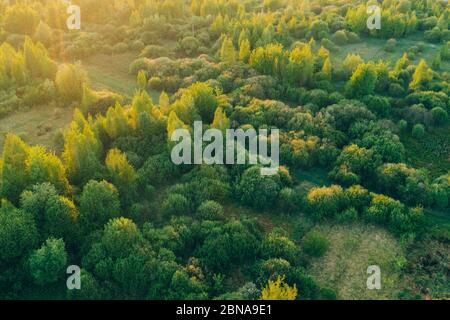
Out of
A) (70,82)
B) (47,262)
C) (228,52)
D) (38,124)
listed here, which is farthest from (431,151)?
(38,124)

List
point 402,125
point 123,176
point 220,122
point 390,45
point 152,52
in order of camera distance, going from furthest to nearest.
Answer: point 390,45 < point 152,52 < point 402,125 < point 220,122 < point 123,176

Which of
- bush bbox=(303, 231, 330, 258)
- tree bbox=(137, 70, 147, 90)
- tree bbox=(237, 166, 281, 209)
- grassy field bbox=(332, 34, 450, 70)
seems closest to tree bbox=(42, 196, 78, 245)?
tree bbox=(237, 166, 281, 209)

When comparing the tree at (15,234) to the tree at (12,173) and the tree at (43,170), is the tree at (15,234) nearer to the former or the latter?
the tree at (12,173)

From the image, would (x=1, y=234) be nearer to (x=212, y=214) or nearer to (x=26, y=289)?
(x=26, y=289)

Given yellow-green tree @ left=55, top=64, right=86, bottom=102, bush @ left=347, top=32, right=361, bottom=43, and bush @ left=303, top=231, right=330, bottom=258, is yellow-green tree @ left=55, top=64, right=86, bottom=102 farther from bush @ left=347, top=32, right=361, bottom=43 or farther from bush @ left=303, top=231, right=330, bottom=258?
bush @ left=347, top=32, right=361, bottom=43

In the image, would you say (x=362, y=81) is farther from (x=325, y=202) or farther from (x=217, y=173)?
(x=217, y=173)

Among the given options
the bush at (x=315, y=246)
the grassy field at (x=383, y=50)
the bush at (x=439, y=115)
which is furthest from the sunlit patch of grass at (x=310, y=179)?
the grassy field at (x=383, y=50)

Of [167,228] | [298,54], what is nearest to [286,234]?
[167,228]
